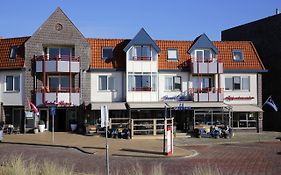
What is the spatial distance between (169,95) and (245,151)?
47.4 feet

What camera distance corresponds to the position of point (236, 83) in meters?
41.5

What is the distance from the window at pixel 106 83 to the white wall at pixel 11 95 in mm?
6606

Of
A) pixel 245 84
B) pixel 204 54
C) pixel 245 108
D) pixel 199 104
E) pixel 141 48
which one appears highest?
pixel 141 48

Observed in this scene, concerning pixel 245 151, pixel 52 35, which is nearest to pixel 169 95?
pixel 52 35

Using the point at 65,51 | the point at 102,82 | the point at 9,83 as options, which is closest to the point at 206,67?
the point at 102,82

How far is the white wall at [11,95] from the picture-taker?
126ft

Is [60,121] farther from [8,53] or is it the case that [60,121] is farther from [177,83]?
[177,83]

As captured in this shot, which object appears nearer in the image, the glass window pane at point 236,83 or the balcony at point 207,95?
the balcony at point 207,95

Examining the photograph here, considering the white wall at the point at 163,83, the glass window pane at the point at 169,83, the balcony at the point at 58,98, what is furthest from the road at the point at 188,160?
the glass window pane at the point at 169,83

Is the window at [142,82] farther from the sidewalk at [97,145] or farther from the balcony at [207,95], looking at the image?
the sidewalk at [97,145]

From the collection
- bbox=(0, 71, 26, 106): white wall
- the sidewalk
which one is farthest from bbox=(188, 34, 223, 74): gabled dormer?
bbox=(0, 71, 26, 106): white wall

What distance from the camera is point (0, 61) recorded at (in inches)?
1554

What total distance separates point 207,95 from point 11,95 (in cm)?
1693

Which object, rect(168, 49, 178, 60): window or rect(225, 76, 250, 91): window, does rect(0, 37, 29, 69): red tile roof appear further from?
rect(225, 76, 250, 91): window
